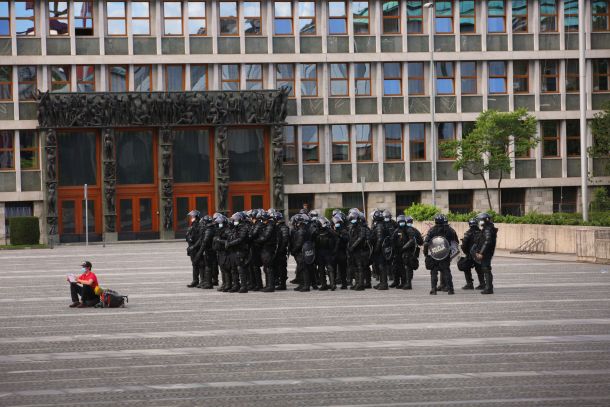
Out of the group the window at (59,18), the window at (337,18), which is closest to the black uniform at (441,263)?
the window at (337,18)

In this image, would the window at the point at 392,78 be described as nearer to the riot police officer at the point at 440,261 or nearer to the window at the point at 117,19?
the window at the point at 117,19

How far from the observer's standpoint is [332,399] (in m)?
12.6

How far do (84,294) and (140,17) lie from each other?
125ft

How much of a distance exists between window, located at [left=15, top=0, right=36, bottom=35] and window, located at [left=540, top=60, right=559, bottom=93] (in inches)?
1010

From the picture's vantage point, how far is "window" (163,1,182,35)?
60.5m

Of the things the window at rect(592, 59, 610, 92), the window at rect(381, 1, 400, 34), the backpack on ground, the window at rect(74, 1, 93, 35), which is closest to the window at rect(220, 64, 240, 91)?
the window at rect(74, 1, 93, 35)

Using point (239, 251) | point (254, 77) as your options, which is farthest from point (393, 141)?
point (239, 251)

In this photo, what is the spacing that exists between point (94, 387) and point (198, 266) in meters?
15.4

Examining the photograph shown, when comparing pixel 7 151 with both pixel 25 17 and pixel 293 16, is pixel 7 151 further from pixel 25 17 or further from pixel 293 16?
pixel 293 16

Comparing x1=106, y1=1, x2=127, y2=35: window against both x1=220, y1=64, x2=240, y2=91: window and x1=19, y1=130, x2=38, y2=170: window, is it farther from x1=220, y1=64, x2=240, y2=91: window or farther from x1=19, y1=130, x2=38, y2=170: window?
x1=19, y1=130, x2=38, y2=170: window

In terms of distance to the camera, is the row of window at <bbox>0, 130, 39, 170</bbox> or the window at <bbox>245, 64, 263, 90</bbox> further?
the window at <bbox>245, 64, 263, 90</bbox>

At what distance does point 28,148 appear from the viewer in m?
59.2

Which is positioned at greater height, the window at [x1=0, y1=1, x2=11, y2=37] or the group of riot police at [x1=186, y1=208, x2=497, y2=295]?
the window at [x1=0, y1=1, x2=11, y2=37]

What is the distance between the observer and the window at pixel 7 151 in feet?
193
